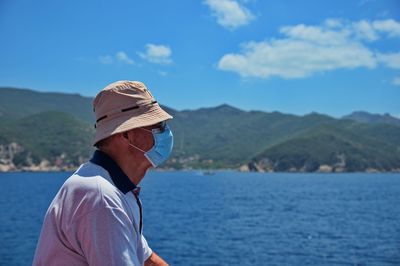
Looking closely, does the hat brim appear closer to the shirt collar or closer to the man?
the man

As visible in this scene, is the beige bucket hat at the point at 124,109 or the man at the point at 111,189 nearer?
the man at the point at 111,189

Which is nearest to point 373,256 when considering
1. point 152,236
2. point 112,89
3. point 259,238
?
point 259,238

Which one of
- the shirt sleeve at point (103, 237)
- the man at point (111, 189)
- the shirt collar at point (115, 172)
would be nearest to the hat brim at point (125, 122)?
the man at point (111, 189)

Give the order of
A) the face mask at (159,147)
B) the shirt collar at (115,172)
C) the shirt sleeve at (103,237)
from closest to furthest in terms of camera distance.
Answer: the shirt sleeve at (103,237)
the shirt collar at (115,172)
the face mask at (159,147)

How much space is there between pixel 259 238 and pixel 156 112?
45982 mm

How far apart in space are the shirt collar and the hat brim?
10cm

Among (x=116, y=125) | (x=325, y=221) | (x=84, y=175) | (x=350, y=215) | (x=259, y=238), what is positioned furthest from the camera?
(x=350, y=215)

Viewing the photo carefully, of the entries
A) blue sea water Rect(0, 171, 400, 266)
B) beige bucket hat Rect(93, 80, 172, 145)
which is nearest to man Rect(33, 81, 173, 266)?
beige bucket hat Rect(93, 80, 172, 145)

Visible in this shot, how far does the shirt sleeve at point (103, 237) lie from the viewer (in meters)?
2.09

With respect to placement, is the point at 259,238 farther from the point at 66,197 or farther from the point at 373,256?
the point at 66,197

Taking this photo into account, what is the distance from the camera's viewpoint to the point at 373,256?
124ft

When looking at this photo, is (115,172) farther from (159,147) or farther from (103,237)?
(103,237)

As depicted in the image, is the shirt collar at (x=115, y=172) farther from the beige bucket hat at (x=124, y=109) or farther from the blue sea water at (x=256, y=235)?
the blue sea water at (x=256, y=235)

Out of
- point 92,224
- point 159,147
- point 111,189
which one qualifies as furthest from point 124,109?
point 92,224
